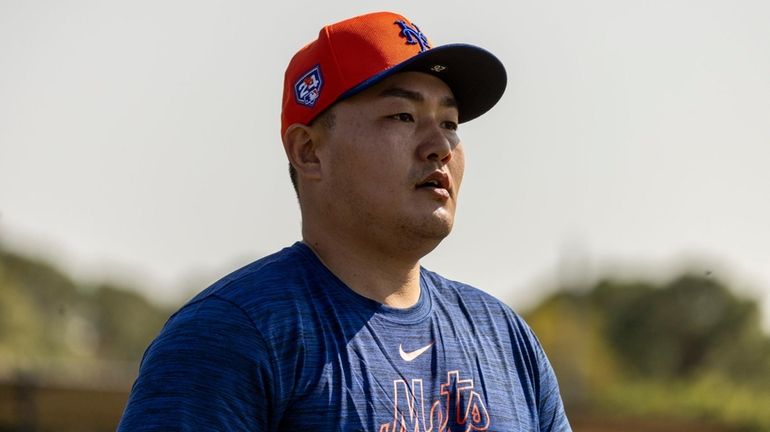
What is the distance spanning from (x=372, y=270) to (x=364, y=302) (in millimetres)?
140

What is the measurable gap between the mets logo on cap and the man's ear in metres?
0.08

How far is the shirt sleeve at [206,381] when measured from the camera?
369 centimetres

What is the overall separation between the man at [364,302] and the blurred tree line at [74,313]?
53.7 meters

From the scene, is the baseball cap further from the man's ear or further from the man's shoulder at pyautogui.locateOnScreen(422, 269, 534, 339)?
the man's shoulder at pyautogui.locateOnScreen(422, 269, 534, 339)

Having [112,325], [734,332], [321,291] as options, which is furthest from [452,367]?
[112,325]

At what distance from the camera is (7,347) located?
52.3 m

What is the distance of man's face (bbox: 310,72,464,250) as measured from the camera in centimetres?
417

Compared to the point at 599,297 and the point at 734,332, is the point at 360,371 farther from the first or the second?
the point at 599,297

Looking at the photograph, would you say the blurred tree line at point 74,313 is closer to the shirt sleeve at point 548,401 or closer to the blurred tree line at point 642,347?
the blurred tree line at point 642,347

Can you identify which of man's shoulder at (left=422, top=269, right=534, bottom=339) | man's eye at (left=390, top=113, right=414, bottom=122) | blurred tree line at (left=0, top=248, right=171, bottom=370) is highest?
man's eye at (left=390, top=113, right=414, bottom=122)

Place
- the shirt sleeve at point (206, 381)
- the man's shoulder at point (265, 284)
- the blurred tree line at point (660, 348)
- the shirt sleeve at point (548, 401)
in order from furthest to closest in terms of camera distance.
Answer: the blurred tree line at point (660, 348) < the shirt sleeve at point (548, 401) < the man's shoulder at point (265, 284) < the shirt sleeve at point (206, 381)

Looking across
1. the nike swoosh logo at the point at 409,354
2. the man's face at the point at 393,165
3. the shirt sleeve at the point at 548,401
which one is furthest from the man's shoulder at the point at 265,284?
the shirt sleeve at the point at 548,401

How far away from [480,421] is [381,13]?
1.30 m

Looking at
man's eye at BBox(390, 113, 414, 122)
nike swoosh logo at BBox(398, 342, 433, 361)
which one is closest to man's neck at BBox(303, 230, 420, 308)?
nike swoosh logo at BBox(398, 342, 433, 361)
